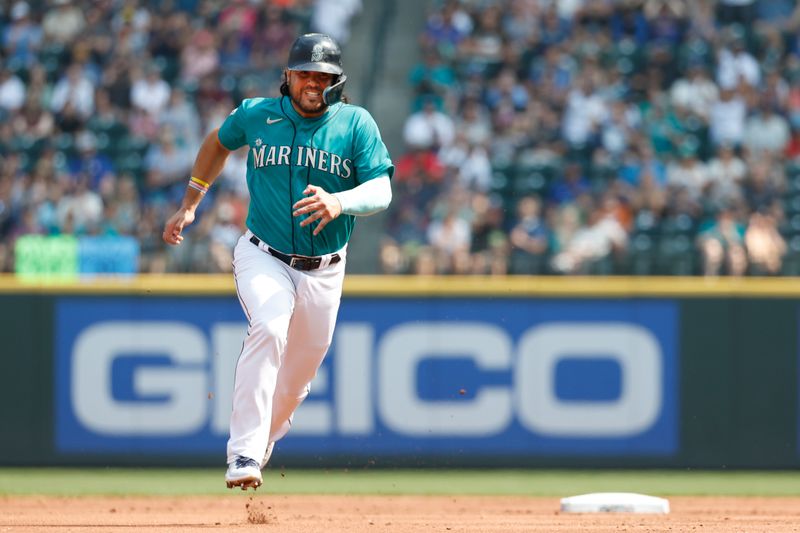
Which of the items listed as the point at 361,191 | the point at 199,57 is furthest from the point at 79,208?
the point at 361,191

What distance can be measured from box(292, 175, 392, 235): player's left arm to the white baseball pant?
12.3 inches

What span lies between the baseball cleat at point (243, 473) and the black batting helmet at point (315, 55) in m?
1.80

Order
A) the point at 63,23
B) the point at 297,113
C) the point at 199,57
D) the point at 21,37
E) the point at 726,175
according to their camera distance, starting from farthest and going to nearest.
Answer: the point at 63,23, the point at 21,37, the point at 199,57, the point at 726,175, the point at 297,113

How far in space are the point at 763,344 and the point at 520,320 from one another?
6.15ft

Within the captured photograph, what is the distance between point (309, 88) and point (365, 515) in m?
2.63

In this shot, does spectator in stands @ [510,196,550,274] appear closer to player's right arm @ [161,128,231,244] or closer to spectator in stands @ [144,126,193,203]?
spectator in stands @ [144,126,193,203]

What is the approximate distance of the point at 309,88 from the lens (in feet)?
21.4

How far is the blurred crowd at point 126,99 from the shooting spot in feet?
44.4

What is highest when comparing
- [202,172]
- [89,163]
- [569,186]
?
[89,163]

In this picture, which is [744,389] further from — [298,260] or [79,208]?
[79,208]

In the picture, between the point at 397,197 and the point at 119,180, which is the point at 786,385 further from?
the point at 119,180

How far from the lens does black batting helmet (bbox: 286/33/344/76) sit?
253 inches

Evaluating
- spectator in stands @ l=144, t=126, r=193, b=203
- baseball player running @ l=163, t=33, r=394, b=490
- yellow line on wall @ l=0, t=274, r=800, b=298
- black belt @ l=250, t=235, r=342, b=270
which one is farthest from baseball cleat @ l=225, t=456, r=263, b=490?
spectator in stands @ l=144, t=126, r=193, b=203

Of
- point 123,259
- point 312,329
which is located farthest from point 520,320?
point 312,329
